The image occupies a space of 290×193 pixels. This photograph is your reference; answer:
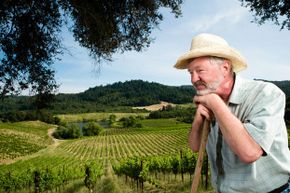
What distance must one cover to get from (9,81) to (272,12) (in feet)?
20.8

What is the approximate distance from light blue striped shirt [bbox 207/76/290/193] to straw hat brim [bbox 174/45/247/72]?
9 centimetres

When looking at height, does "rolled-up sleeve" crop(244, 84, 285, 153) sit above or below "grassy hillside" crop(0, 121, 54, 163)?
above

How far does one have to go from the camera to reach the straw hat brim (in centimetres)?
190

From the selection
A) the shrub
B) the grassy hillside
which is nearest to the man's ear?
the grassy hillside

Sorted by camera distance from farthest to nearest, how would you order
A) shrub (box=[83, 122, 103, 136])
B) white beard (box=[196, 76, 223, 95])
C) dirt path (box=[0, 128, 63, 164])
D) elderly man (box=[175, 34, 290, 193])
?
shrub (box=[83, 122, 103, 136]) → dirt path (box=[0, 128, 63, 164]) → white beard (box=[196, 76, 223, 95]) → elderly man (box=[175, 34, 290, 193])

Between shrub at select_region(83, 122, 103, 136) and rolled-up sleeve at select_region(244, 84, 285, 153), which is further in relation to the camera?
shrub at select_region(83, 122, 103, 136)

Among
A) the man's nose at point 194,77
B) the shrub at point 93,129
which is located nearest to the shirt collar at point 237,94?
the man's nose at point 194,77

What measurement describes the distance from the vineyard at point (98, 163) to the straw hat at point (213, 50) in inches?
826

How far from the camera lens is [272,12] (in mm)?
8867

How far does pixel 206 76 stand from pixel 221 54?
0.15m

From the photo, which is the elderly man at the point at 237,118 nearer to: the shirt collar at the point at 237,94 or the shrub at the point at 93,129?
the shirt collar at the point at 237,94

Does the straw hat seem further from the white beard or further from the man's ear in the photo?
the white beard

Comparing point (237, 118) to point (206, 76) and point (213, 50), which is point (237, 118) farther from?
point (213, 50)

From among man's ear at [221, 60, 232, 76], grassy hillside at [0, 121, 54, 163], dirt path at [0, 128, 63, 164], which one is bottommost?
dirt path at [0, 128, 63, 164]
